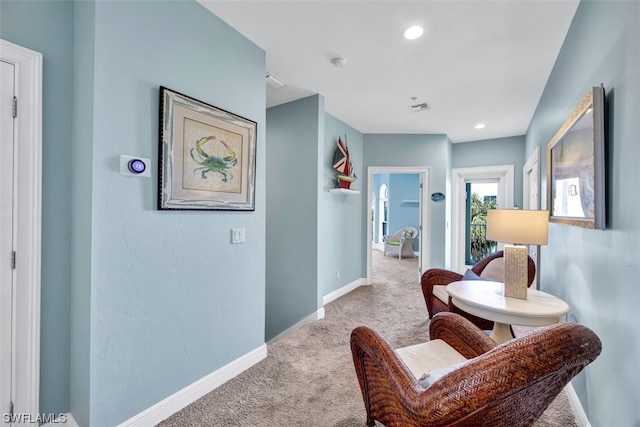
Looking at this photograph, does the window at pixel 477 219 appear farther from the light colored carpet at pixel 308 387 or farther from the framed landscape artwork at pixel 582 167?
the framed landscape artwork at pixel 582 167

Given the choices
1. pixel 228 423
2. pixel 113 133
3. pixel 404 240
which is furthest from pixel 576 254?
pixel 404 240

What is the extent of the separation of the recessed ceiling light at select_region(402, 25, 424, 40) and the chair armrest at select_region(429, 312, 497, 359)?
6.37 ft

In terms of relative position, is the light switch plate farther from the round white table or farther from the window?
the window

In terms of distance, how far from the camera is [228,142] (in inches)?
81.7

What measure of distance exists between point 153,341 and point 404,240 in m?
7.04

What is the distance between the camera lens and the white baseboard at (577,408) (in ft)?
5.34

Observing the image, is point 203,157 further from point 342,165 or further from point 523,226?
point 342,165

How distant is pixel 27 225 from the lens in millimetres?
1445

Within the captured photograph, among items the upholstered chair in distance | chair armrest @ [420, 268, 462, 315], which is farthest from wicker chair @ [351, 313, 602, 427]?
the upholstered chair in distance

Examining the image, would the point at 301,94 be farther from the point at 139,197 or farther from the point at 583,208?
the point at 583,208

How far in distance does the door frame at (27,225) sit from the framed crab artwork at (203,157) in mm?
542

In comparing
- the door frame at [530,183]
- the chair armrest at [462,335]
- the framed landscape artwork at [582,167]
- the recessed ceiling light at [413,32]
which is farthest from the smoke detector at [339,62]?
the door frame at [530,183]

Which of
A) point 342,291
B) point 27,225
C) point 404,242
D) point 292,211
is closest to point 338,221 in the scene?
point 292,211

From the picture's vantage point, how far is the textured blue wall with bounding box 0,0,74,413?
4.94 ft
